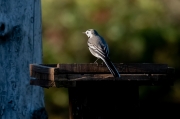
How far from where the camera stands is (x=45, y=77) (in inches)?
190

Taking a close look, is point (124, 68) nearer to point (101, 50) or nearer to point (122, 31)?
point (101, 50)

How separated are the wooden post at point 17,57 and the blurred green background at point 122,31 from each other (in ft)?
10.1

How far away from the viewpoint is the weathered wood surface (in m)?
4.67

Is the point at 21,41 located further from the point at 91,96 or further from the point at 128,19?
the point at 128,19

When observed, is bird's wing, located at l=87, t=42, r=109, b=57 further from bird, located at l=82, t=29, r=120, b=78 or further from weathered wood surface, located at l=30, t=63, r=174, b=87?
weathered wood surface, located at l=30, t=63, r=174, b=87

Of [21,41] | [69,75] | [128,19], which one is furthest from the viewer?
[128,19]

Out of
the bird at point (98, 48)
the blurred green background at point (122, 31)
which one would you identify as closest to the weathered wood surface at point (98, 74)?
the bird at point (98, 48)

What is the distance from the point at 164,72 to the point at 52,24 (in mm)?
4188

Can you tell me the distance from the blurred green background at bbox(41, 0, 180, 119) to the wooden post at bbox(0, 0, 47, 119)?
3072mm

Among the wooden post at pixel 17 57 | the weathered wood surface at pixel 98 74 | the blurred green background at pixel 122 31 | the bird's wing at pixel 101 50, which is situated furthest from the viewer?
the blurred green background at pixel 122 31

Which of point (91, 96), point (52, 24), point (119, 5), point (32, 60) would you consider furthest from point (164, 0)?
point (91, 96)

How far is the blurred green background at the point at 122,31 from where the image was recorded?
8656mm

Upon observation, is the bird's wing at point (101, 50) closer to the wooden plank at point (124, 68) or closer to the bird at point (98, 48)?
the bird at point (98, 48)

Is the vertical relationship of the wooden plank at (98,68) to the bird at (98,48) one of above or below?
below
